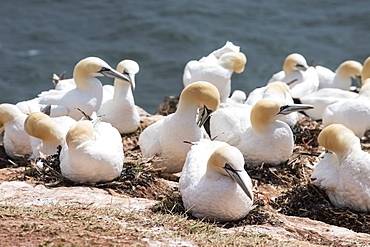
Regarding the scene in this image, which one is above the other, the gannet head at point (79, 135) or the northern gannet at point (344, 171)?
the gannet head at point (79, 135)

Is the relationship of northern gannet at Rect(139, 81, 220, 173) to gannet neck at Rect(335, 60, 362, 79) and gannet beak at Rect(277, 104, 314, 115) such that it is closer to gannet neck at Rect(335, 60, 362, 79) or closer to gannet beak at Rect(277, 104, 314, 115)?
gannet beak at Rect(277, 104, 314, 115)

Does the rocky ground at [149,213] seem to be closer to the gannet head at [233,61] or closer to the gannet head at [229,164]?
the gannet head at [229,164]

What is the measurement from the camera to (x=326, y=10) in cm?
2548

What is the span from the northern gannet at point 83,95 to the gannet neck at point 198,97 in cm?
171

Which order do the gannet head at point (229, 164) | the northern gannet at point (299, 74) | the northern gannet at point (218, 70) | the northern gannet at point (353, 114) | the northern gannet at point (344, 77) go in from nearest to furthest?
the gannet head at point (229, 164) < the northern gannet at point (353, 114) < the northern gannet at point (218, 70) < the northern gannet at point (299, 74) < the northern gannet at point (344, 77)

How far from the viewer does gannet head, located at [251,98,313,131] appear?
301 inches

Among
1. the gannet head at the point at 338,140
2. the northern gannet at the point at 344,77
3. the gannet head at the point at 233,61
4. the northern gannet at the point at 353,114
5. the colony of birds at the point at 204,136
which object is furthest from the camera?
the northern gannet at the point at 344,77

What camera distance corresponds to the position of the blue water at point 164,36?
20.6 m

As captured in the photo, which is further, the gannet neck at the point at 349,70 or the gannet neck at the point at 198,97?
the gannet neck at the point at 349,70

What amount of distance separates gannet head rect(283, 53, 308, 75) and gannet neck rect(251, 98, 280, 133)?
163 inches

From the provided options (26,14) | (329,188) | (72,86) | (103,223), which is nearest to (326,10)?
(26,14)

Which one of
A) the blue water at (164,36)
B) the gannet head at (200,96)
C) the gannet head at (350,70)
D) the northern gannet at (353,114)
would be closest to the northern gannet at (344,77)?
the gannet head at (350,70)

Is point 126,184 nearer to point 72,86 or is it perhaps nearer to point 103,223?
point 103,223

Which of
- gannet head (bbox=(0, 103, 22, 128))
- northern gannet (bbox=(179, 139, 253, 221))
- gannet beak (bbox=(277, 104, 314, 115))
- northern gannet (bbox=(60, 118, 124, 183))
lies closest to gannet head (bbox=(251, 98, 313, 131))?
gannet beak (bbox=(277, 104, 314, 115))
